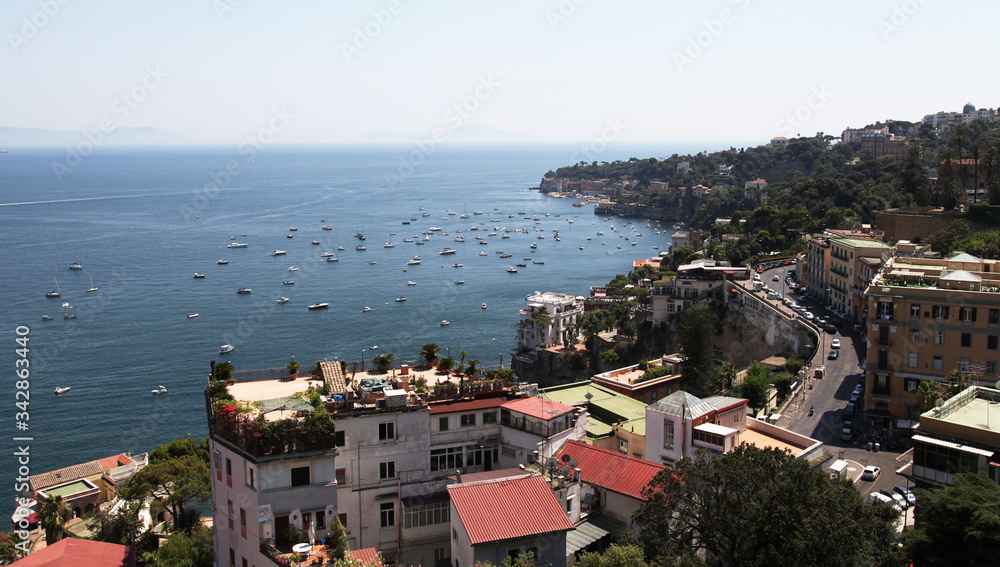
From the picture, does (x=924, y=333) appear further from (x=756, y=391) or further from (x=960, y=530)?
(x=960, y=530)

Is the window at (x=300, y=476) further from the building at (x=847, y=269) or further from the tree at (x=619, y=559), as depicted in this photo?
the building at (x=847, y=269)

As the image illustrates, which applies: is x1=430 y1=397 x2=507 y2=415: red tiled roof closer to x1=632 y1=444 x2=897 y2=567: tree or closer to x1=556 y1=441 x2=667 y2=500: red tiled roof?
x1=556 y1=441 x2=667 y2=500: red tiled roof

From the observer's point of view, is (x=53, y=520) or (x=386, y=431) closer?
(x=386, y=431)

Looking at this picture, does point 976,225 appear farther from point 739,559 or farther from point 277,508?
point 277,508

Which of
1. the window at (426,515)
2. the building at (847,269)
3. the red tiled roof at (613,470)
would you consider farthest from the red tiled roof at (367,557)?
the building at (847,269)

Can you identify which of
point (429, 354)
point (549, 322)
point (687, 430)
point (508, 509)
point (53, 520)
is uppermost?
point (429, 354)

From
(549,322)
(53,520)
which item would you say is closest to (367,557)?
(53,520)
